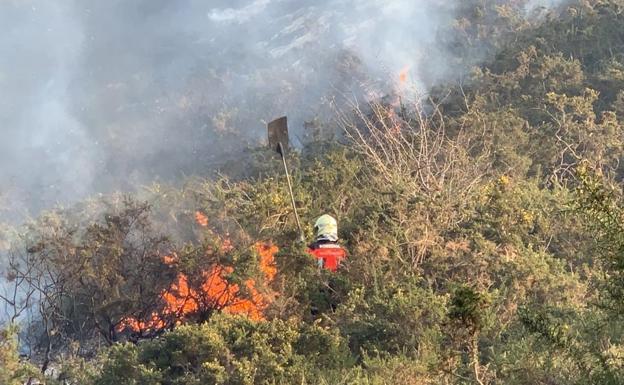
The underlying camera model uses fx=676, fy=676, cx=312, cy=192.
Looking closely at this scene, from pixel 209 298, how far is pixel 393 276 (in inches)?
201

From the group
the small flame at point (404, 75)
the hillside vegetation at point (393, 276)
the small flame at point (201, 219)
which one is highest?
the small flame at point (404, 75)

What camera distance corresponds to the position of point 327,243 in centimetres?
1230

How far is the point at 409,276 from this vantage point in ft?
42.9

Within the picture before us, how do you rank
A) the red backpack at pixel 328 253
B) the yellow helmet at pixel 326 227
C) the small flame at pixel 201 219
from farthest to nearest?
the small flame at pixel 201 219, the red backpack at pixel 328 253, the yellow helmet at pixel 326 227

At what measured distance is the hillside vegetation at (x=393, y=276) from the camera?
7121 mm

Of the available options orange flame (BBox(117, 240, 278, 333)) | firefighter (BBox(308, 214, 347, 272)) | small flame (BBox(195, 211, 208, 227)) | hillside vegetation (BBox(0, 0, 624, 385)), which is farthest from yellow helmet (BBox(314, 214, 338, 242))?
small flame (BBox(195, 211, 208, 227))

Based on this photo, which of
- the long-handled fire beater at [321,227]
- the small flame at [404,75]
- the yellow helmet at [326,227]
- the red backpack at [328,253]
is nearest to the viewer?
the long-handled fire beater at [321,227]

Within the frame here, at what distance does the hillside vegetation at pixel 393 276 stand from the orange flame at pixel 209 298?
0.08 metres

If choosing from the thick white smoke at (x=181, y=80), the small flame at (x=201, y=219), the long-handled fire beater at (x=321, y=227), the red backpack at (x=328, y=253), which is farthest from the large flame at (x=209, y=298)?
the thick white smoke at (x=181, y=80)

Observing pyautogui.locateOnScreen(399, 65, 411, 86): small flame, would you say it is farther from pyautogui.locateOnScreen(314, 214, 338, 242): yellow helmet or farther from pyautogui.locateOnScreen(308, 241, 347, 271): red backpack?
pyautogui.locateOnScreen(314, 214, 338, 242): yellow helmet

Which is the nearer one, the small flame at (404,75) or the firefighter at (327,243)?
the firefighter at (327,243)

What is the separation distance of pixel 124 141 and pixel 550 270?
2165 inches

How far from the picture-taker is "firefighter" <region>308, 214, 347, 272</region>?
39.0 ft

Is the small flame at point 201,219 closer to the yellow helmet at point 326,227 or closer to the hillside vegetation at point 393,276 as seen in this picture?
the hillside vegetation at point 393,276
